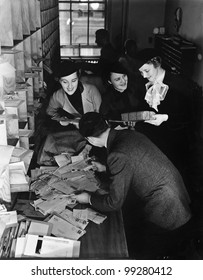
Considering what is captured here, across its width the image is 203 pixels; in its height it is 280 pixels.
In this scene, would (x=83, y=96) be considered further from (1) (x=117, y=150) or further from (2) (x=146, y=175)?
(2) (x=146, y=175)

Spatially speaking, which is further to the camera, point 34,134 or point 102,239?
point 34,134

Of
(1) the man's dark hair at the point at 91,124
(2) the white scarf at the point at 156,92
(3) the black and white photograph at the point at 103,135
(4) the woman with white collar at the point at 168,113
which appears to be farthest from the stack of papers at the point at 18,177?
(2) the white scarf at the point at 156,92

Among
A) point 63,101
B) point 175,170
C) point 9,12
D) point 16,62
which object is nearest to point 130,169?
point 175,170

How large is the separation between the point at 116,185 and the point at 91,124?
34 centimetres

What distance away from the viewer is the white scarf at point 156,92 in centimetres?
193

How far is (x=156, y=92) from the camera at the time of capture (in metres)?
1.94

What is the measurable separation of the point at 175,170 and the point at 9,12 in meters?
1.14

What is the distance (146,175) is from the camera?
75.7 inches

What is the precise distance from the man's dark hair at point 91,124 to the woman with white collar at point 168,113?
183 millimetres

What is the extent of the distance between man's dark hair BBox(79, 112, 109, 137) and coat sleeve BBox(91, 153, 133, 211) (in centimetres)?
15

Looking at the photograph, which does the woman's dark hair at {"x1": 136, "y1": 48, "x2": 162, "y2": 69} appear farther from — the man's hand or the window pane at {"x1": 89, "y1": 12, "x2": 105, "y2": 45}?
the man's hand

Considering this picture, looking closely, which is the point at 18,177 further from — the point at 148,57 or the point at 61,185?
the point at 148,57

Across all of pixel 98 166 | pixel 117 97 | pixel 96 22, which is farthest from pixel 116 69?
pixel 98 166

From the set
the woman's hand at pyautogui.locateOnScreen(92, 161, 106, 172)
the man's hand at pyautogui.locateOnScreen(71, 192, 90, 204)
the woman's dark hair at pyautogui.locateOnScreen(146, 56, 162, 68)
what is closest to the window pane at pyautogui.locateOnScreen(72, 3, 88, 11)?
the woman's dark hair at pyautogui.locateOnScreen(146, 56, 162, 68)
